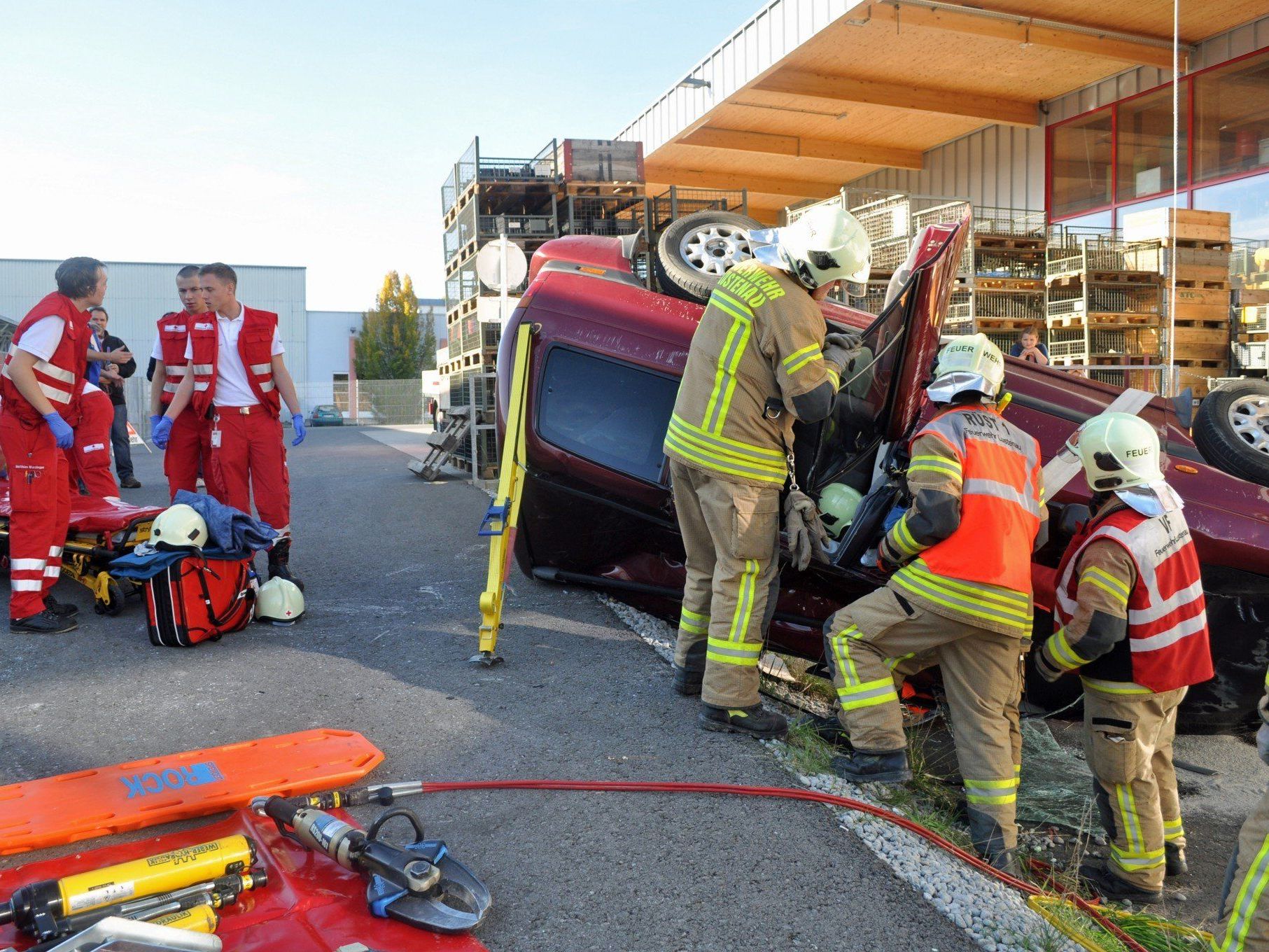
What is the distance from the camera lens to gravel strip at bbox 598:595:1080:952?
2311 mm

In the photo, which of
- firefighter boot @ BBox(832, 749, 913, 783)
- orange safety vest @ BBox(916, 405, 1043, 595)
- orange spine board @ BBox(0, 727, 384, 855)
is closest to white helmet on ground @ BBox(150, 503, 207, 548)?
orange spine board @ BBox(0, 727, 384, 855)

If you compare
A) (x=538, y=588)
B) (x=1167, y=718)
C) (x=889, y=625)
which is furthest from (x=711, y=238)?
(x=1167, y=718)

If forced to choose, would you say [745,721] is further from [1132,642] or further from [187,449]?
[187,449]

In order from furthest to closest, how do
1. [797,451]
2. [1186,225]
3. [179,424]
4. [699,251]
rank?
[1186,225]
[699,251]
[179,424]
[797,451]

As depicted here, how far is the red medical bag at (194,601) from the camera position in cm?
446

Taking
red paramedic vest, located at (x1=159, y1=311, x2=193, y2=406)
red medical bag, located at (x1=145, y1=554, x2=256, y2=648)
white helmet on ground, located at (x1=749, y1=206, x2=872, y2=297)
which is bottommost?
red medical bag, located at (x1=145, y1=554, x2=256, y2=648)

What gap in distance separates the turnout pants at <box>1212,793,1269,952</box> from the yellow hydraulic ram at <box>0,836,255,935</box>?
2343 mm

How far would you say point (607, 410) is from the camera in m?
4.92

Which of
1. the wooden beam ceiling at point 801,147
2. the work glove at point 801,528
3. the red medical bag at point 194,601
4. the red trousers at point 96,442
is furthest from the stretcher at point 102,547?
the wooden beam ceiling at point 801,147

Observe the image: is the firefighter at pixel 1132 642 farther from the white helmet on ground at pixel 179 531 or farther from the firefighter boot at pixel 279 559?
the firefighter boot at pixel 279 559

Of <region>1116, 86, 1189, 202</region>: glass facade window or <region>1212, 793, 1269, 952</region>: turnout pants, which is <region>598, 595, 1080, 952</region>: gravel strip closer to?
<region>1212, 793, 1269, 952</region>: turnout pants

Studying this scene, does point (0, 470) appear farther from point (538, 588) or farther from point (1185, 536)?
point (1185, 536)

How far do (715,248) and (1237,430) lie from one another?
2.95 m

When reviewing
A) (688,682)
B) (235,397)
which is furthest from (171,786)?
(235,397)
